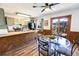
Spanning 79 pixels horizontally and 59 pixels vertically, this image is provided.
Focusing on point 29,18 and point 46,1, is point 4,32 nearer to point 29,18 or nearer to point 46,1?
point 29,18

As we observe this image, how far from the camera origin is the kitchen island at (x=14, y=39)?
1.34 metres

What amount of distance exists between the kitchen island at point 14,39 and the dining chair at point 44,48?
189 mm

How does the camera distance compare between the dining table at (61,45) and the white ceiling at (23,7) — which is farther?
the dining table at (61,45)

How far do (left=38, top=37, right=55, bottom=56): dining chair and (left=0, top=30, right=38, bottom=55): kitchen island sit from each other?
19 centimetres

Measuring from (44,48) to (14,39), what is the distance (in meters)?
0.64

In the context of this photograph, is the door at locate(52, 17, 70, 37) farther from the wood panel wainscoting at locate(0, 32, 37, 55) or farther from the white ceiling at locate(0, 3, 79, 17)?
the wood panel wainscoting at locate(0, 32, 37, 55)

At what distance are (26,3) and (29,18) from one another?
29cm

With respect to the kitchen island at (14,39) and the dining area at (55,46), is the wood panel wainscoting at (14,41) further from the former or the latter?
the dining area at (55,46)

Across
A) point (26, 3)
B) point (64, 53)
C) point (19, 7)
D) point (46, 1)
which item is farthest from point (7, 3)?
point (64, 53)

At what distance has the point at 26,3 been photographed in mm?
1205

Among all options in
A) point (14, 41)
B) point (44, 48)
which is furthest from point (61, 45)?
point (14, 41)

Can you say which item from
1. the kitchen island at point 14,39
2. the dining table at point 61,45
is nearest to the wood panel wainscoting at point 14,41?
the kitchen island at point 14,39

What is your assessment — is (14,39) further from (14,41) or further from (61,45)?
(61,45)

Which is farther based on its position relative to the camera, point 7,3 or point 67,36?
point 67,36
